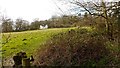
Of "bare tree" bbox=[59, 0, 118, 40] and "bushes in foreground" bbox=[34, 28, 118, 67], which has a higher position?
"bare tree" bbox=[59, 0, 118, 40]

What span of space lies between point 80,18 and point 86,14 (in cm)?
60

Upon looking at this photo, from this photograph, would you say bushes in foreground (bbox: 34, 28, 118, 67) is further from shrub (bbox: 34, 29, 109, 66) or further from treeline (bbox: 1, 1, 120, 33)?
treeline (bbox: 1, 1, 120, 33)

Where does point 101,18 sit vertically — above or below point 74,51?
above

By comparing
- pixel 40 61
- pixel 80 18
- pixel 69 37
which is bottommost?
pixel 40 61

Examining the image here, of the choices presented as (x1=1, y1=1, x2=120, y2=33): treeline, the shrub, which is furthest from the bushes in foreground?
(x1=1, y1=1, x2=120, y2=33): treeline

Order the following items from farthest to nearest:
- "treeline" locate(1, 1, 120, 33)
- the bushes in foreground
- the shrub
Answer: "treeline" locate(1, 1, 120, 33), the shrub, the bushes in foreground

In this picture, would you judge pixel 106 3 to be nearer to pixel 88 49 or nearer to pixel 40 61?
pixel 88 49

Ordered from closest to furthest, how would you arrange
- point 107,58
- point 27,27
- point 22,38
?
point 107,58 < point 22,38 < point 27,27

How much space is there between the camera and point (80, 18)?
1599 cm

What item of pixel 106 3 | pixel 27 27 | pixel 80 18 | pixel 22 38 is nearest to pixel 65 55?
pixel 80 18

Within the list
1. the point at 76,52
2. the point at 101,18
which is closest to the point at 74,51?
the point at 76,52

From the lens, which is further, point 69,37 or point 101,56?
point 69,37

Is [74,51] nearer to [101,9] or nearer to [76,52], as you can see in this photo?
[76,52]

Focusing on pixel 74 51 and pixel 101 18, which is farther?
pixel 101 18
